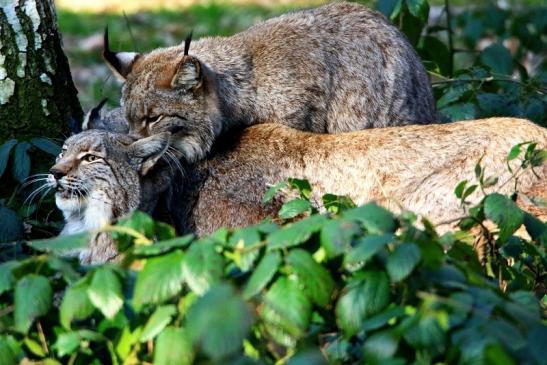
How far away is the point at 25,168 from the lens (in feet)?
16.3

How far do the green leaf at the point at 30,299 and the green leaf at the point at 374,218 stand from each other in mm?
846

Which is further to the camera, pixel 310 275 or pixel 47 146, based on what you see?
pixel 47 146

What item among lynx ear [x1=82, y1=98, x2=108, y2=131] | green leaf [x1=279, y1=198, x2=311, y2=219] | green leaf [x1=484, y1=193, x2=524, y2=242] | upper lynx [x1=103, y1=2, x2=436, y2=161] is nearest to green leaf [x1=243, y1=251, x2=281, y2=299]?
green leaf [x1=484, y1=193, x2=524, y2=242]

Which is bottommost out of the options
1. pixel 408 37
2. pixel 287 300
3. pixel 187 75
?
pixel 408 37

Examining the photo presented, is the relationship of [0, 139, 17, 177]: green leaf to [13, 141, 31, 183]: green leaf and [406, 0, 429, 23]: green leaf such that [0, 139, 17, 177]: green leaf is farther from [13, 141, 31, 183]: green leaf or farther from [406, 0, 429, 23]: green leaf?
[406, 0, 429, 23]: green leaf

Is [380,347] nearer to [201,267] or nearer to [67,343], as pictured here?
[201,267]

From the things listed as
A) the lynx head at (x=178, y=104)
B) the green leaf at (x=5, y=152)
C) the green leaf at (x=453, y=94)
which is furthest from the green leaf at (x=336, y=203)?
the green leaf at (x=453, y=94)

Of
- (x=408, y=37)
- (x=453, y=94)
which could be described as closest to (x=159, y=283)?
(x=453, y=94)

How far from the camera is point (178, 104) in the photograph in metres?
5.46

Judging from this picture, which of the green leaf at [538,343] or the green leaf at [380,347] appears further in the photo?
the green leaf at [380,347]

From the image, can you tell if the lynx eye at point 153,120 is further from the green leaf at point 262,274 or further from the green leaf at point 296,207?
the green leaf at point 262,274

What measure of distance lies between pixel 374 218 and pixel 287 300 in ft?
1.11

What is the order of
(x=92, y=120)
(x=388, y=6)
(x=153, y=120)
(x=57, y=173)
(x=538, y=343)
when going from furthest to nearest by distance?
(x=388, y=6), (x=153, y=120), (x=92, y=120), (x=57, y=173), (x=538, y=343)

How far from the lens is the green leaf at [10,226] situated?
4562 mm
